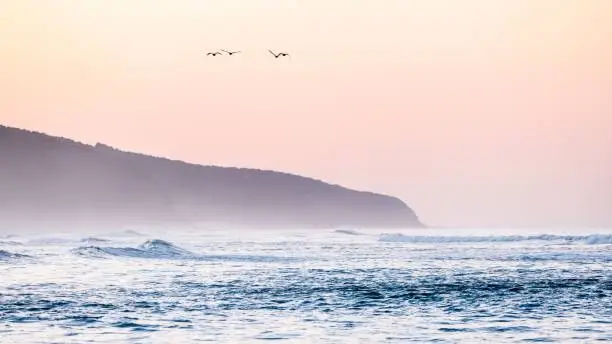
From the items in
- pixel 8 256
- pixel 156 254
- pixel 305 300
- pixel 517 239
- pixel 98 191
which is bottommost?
pixel 305 300

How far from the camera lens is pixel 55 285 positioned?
1206 inches

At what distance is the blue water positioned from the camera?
20.7 m

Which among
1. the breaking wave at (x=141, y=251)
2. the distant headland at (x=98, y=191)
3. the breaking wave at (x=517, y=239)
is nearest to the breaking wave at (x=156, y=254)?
the breaking wave at (x=141, y=251)

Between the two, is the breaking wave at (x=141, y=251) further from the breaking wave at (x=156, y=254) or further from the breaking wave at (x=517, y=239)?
the breaking wave at (x=517, y=239)

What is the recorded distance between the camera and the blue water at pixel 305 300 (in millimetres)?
20683

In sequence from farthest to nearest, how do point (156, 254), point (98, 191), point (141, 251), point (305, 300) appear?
point (98, 191) → point (141, 251) → point (156, 254) → point (305, 300)

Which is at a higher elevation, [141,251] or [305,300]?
[141,251]

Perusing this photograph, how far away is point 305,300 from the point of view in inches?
1048

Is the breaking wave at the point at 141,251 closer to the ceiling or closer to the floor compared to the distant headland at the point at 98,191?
closer to the floor

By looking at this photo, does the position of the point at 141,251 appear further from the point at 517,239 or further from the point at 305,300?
the point at 517,239

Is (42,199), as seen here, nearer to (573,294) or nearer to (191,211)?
(191,211)

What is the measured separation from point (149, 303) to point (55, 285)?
5840 millimetres

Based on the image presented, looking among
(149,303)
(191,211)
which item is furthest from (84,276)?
(191,211)

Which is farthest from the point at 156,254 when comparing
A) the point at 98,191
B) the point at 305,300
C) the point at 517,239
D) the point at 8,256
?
the point at 98,191
